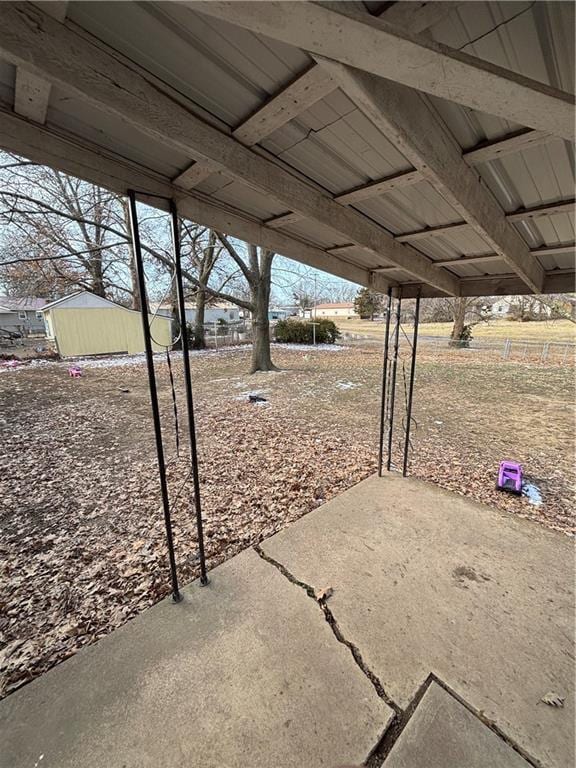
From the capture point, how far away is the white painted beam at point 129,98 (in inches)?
34.4

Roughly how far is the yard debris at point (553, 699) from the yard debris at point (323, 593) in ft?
3.70

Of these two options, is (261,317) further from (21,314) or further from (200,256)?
(21,314)

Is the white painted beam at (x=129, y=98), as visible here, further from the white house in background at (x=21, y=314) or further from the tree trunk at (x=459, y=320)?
the white house in background at (x=21, y=314)

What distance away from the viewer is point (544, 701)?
5.05 ft

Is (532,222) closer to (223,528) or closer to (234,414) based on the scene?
(223,528)

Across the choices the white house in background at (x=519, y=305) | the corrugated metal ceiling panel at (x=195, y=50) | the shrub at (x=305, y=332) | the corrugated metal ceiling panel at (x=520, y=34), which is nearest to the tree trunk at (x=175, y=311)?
the corrugated metal ceiling panel at (x=195, y=50)

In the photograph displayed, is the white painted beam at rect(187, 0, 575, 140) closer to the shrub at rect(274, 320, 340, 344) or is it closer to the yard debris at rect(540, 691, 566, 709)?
the yard debris at rect(540, 691, 566, 709)

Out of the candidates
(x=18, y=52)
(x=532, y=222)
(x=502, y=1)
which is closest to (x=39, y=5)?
(x=18, y=52)

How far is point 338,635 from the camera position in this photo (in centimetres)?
186

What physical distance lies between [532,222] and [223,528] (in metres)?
3.35

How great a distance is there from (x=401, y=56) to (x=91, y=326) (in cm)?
1705

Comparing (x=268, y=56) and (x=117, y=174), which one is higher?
(x=268, y=56)

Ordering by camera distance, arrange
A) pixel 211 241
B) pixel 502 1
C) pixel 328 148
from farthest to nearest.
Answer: pixel 211 241
pixel 328 148
pixel 502 1

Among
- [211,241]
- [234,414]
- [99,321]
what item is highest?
[211,241]
